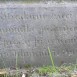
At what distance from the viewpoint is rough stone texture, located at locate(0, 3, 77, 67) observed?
446 cm

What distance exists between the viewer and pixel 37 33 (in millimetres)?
4520

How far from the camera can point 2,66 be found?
4539 mm

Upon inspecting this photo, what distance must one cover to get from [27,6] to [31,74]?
993 mm

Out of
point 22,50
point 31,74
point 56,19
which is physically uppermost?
point 56,19

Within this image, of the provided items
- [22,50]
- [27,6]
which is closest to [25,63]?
[22,50]

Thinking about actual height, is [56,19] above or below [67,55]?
above

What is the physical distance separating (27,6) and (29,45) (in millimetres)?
580

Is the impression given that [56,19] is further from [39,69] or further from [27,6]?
[39,69]

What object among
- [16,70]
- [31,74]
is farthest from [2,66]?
[31,74]

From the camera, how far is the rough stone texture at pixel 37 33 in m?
4.46

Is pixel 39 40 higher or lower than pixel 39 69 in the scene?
higher

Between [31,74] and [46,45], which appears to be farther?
[46,45]

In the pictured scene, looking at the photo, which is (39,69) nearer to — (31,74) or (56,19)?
(31,74)

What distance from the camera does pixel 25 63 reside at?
4566 mm
